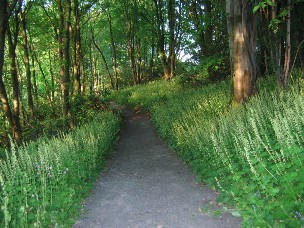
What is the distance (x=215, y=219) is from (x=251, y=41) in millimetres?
6630

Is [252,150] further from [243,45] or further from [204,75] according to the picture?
[204,75]

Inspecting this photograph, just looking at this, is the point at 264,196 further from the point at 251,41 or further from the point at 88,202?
the point at 251,41

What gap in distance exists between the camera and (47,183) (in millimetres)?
5684

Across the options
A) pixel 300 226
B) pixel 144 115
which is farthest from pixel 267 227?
pixel 144 115

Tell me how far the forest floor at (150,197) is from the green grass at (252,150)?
349 millimetres

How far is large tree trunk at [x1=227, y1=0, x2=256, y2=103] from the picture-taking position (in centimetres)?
937

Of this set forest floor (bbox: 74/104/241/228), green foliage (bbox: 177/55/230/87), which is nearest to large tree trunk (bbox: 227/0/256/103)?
forest floor (bbox: 74/104/241/228)

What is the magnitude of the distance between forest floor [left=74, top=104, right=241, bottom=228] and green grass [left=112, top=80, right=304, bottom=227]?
1.14 feet

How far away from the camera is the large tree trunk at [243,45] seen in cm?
937

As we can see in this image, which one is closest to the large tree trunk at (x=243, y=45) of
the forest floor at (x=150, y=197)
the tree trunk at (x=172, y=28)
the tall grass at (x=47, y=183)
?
the forest floor at (x=150, y=197)

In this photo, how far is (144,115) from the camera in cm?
1930

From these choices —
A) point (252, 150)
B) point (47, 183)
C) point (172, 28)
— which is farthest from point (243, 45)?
point (172, 28)

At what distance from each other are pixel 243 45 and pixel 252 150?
4895 millimetres

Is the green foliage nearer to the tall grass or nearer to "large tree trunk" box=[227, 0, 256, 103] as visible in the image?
"large tree trunk" box=[227, 0, 256, 103]
